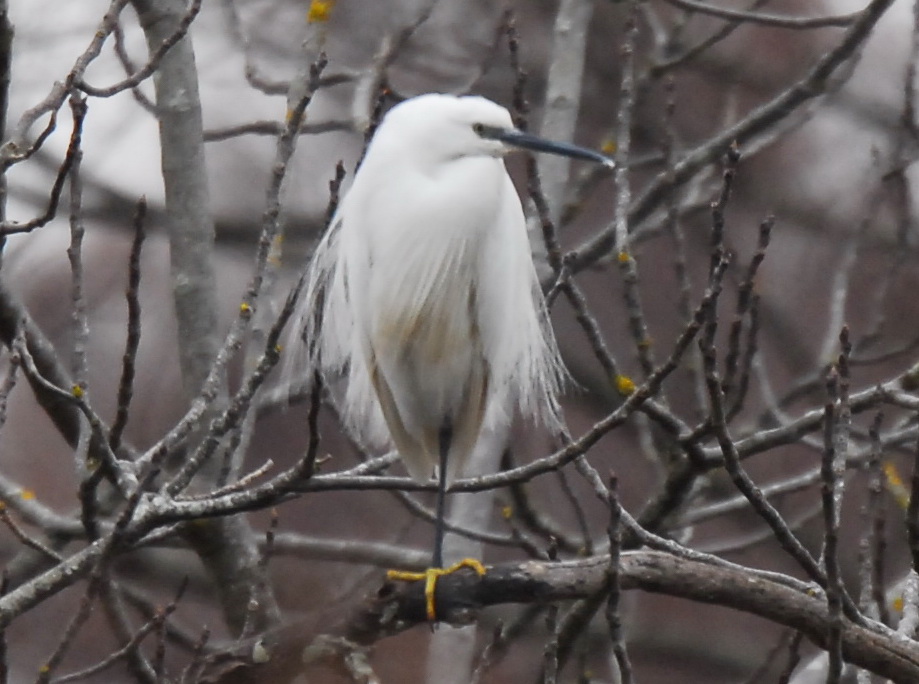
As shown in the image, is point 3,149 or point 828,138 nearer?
point 3,149

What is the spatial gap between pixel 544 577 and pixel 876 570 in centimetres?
60

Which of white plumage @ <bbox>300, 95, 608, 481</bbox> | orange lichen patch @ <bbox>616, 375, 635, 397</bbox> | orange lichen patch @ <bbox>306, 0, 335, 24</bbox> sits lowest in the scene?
orange lichen patch @ <bbox>616, 375, 635, 397</bbox>

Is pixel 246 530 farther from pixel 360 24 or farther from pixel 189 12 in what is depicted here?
pixel 360 24

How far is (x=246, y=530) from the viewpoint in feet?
9.40

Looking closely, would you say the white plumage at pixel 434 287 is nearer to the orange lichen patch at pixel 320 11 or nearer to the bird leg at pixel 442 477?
the bird leg at pixel 442 477

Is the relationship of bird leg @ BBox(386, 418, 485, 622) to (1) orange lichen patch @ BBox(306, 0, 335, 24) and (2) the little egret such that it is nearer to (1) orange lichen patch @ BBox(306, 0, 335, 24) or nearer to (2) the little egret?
(2) the little egret

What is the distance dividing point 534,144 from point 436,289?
14.0 inches

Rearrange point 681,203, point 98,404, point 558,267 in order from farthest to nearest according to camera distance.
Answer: point 98,404, point 681,203, point 558,267

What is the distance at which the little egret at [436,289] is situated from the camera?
2451 mm

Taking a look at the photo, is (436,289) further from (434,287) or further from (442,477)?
(442,477)

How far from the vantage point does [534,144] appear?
2.36 metres

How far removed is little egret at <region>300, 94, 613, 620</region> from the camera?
2.45 metres

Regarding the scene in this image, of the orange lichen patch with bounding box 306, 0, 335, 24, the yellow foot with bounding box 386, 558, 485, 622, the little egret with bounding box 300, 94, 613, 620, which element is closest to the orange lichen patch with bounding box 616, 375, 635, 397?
the little egret with bounding box 300, 94, 613, 620

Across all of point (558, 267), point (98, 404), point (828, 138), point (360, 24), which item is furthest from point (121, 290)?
point (558, 267)
